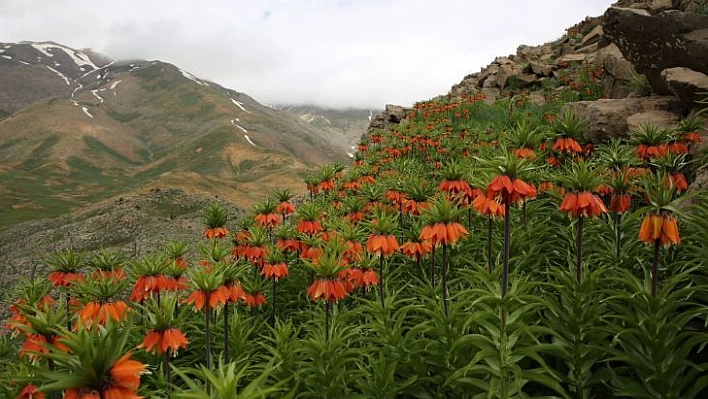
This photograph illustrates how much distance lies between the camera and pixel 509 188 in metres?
3.05

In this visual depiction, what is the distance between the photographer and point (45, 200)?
91.5 meters

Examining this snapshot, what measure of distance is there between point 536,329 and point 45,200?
367 feet

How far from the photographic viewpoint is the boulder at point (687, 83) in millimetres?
6988

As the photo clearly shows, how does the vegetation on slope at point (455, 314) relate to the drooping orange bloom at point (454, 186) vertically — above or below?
below

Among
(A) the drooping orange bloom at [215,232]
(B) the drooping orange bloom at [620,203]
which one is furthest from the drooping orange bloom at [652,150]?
(A) the drooping orange bloom at [215,232]

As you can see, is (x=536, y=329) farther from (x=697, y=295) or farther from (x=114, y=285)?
(x=114, y=285)

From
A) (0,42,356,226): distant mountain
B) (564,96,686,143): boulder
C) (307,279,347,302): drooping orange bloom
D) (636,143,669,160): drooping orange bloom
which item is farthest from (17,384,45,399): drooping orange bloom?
(0,42,356,226): distant mountain

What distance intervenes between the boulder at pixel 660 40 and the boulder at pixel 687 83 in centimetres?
47

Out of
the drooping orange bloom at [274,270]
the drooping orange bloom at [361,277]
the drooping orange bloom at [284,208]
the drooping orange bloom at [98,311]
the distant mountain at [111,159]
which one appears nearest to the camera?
the drooping orange bloom at [98,311]

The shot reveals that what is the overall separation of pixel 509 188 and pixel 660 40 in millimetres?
7837

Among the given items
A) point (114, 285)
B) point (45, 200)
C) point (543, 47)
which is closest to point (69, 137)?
point (45, 200)

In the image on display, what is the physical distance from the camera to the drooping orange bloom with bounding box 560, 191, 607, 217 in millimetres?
3293

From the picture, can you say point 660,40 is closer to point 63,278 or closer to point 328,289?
point 328,289

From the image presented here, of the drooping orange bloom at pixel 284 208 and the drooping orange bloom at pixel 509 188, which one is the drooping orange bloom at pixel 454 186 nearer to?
the drooping orange bloom at pixel 509 188
